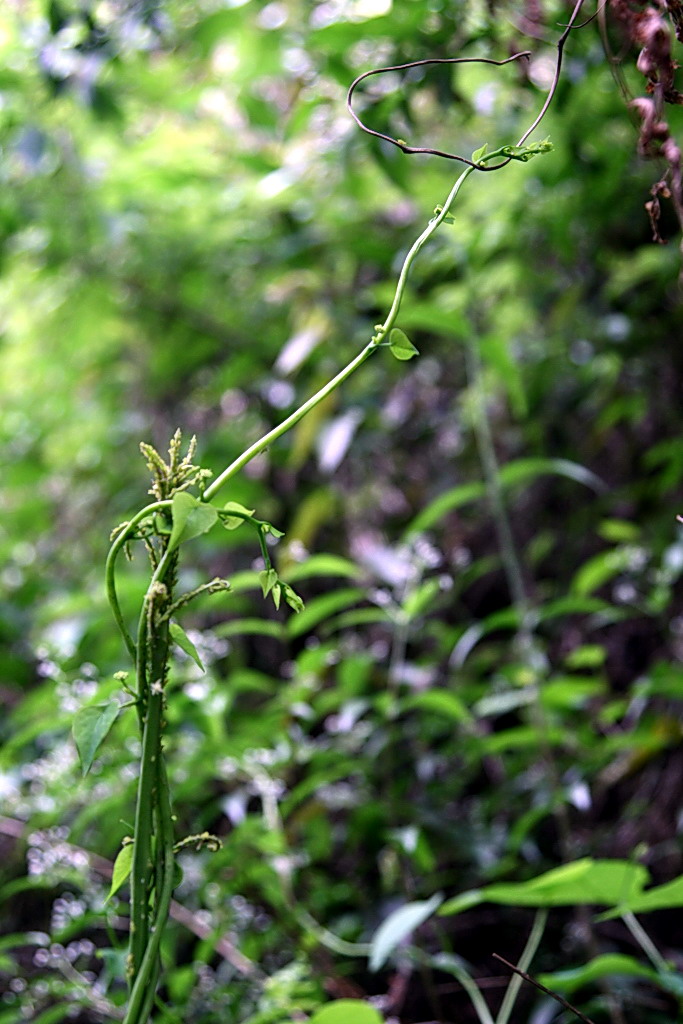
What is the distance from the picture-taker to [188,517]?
43 centimetres

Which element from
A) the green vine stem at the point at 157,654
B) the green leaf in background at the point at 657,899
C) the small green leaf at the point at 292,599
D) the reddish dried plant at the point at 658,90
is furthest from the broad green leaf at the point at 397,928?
the reddish dried plant at the point at 658,90

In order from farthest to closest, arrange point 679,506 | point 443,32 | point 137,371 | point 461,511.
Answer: point 137,371, point 461,511, point 679,506, point 443,32

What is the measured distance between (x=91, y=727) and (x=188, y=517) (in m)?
0.14

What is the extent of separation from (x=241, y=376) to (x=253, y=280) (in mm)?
237

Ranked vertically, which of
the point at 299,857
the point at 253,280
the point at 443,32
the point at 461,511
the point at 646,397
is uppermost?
the point at 443,32

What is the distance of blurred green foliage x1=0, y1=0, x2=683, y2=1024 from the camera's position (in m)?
1.03

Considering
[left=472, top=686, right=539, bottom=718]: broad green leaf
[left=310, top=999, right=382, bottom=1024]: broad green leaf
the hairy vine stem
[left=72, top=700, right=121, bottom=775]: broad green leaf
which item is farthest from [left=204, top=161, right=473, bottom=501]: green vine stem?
[left=472, top=686, right=539, bottom=718]: broad green leaf

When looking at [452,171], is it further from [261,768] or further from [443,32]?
[261,768]

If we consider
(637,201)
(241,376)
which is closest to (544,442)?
(637,201)

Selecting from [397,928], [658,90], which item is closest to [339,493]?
[397,928]

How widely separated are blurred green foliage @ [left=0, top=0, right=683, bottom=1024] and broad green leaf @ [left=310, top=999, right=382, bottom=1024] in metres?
0.11

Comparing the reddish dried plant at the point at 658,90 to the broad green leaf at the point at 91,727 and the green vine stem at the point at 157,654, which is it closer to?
the green vine stem at the point at 157,654

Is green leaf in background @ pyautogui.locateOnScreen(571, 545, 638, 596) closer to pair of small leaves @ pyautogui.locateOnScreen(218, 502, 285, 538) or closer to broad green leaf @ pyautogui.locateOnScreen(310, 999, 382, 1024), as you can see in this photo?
broad green leaf @ pyautogui.locateOnScreen(310, 999, 382, 1024)

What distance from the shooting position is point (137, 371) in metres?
2.14
